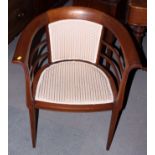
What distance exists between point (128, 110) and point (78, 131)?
0.47 m

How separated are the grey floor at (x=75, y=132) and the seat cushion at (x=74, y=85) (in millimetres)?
455

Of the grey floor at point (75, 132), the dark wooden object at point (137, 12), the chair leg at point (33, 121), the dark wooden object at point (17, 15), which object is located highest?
the dark wooden object at point (137, 12)

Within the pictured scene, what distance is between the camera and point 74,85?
60.3 inches

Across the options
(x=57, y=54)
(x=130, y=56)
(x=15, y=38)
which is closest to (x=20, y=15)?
(x=15, y=38)

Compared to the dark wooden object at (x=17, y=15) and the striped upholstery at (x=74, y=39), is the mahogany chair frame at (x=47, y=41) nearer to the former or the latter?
the striped upholstery at (x=74, y=39)

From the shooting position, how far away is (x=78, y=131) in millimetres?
1867

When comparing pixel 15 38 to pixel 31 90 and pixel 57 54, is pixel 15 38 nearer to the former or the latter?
pixel 57 54

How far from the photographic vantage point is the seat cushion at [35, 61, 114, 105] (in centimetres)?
146

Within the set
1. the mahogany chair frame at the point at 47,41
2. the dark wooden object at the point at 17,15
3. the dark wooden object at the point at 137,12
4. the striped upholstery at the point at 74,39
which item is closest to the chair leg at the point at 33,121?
the mahogany chair frame at the point at 47,41

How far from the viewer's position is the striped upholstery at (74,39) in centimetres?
159

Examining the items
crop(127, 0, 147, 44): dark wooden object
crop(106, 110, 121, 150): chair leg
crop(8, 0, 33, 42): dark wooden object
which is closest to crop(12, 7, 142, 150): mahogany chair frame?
crop(106, 110, 121, 150): chair leg

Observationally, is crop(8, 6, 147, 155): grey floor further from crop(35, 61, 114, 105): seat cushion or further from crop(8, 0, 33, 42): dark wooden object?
crop(8, 0, 33, 42): dark wooden object

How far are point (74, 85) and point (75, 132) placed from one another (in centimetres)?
48

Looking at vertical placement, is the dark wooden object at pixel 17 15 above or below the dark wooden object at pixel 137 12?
below
